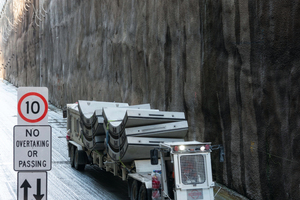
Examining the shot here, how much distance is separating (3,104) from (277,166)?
34582 millimetres

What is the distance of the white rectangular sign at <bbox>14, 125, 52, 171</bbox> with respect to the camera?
624cm

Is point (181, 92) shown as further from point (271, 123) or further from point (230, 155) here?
point (271, 123)

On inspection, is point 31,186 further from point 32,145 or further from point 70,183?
point 70,183

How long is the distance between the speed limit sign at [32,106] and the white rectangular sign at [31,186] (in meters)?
0.81

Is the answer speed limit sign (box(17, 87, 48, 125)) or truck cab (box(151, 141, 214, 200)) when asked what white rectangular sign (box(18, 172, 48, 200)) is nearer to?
speed limit sign (box(17, 87, 48, 125))

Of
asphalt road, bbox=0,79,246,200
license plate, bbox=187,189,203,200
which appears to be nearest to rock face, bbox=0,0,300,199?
asphalt road, bbox=0,79,246,200

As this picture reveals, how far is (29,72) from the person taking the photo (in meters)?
58.1

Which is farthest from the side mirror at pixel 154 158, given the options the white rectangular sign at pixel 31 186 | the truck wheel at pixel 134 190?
the white rectangular sign at pixel 31 186

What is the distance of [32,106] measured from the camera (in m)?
6.56

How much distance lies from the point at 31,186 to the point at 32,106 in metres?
1.23

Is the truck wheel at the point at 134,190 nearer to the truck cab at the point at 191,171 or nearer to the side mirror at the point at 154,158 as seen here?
the side mirror at the point at 154,158

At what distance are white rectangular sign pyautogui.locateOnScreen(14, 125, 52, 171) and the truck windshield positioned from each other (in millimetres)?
3558

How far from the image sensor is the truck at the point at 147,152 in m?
9.07

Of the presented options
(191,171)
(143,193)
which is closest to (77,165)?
(143,193)
